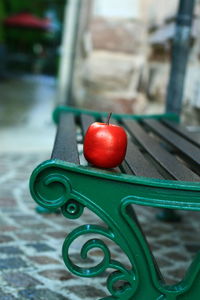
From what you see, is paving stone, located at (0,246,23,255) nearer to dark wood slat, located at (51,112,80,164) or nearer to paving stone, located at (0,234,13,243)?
paving stone, located at (0,234,13,243)

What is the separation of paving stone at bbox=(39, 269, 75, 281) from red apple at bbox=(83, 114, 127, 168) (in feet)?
1.99

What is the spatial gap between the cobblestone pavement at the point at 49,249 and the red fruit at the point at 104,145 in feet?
1.76

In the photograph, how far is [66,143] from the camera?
5.40ft

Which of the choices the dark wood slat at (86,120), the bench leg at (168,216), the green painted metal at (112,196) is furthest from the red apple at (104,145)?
the bench leg at (168,216)

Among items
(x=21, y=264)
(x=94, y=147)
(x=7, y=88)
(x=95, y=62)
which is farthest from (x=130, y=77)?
(x=7, y=88)

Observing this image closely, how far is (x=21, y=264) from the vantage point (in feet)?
6.40

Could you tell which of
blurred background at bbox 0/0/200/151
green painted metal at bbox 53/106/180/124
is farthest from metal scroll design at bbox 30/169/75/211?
blurred background at bbox 0/0/200/151

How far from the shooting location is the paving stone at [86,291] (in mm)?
1742

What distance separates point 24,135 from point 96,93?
39.7 inches

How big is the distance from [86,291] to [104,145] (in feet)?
1.98

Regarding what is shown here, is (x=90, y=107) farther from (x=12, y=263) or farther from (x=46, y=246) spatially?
(x=12, y=263)

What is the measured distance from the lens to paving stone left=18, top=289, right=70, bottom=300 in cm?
169

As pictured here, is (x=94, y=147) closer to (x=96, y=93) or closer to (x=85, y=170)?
(x=85, y=170)

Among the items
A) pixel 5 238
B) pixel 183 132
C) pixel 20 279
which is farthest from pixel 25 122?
pixel 20 279
